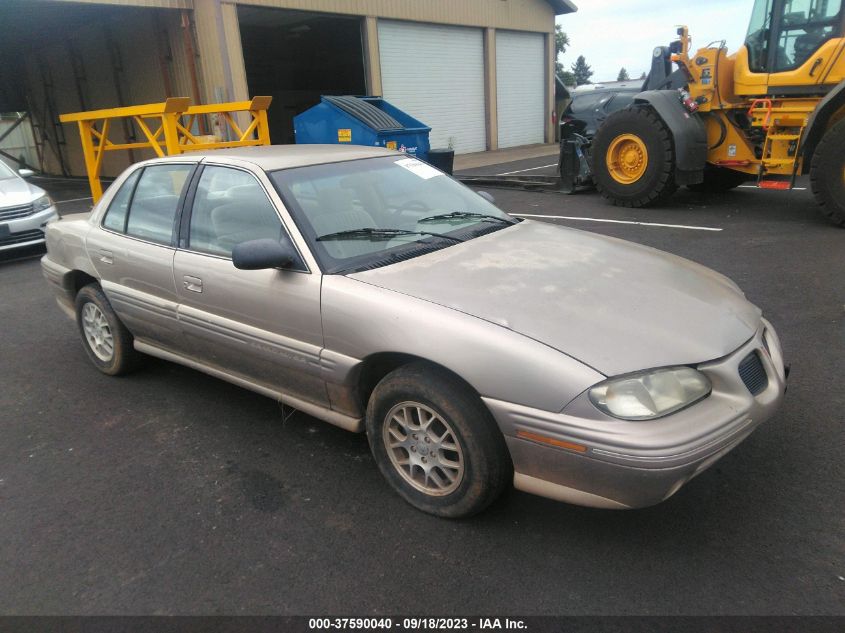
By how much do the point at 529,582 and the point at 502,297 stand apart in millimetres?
1105

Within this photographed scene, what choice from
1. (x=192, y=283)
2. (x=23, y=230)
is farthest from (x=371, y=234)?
(x=23, y=230)

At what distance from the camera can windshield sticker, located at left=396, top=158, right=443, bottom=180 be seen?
3842mm

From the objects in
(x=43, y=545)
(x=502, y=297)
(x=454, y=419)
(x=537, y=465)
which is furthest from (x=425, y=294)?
(x=43, y=545)

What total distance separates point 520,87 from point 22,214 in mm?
16755

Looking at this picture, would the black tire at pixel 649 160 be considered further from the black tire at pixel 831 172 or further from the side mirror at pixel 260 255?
the side mirror at pixel 260 255

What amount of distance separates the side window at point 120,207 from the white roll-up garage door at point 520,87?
58.6 ft

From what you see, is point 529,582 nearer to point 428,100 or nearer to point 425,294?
point 425,294

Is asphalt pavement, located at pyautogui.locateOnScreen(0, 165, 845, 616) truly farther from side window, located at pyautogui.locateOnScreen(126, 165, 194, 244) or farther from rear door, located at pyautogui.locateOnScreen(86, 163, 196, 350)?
side window, located at pyautogui.locateOnScreen(126, 165, 194, 244)

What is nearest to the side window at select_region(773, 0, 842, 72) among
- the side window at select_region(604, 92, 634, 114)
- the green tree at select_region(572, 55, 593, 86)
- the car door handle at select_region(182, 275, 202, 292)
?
the side window at select_region(604, 92, 634, 114)

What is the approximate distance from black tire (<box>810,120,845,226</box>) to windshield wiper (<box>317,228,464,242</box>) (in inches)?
244

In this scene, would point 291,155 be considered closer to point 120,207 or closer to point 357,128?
point 120,207

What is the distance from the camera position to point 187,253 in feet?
11.6

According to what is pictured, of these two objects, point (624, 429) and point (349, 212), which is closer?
point (624, 429)

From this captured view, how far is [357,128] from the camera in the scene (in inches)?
414
